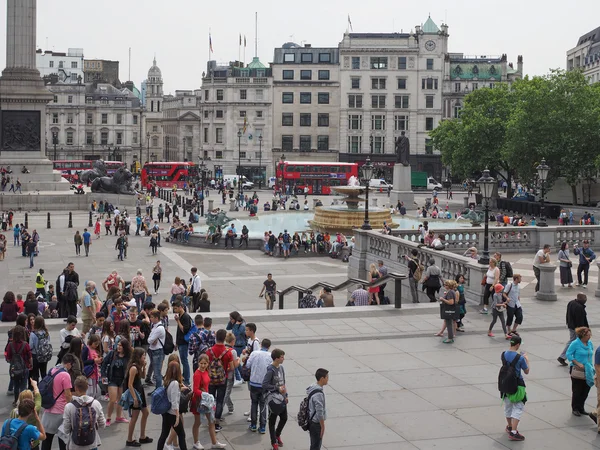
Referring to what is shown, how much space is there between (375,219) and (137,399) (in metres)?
36.5

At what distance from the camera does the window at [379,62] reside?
108m

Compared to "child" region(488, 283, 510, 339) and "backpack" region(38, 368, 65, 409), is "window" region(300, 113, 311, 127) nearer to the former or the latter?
"child" region(488, 283, 510, 339)

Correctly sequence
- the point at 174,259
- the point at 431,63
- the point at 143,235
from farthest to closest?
the point at 431,63
the point at 143,235
the point at 174,259

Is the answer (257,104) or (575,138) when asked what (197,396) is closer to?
(575,138)

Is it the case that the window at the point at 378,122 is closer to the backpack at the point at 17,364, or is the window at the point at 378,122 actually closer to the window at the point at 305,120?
the window at the point at 305,120

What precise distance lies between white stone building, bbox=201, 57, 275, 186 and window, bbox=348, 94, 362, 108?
982 centimetres

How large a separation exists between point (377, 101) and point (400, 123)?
3895 mm

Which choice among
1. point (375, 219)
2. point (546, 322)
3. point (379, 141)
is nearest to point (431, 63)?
point (379, 141)

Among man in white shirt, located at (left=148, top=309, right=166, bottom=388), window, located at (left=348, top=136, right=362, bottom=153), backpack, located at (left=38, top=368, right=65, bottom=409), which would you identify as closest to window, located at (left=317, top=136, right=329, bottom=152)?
window, located at (left=348, top=136, right=362, bottom=153)

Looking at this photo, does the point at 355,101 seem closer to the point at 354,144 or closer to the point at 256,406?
the point at 354,144

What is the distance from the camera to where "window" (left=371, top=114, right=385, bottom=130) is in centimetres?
11019

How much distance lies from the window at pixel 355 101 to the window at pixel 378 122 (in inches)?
92.2

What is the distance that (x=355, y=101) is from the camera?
110m

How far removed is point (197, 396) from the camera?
12516 mm
